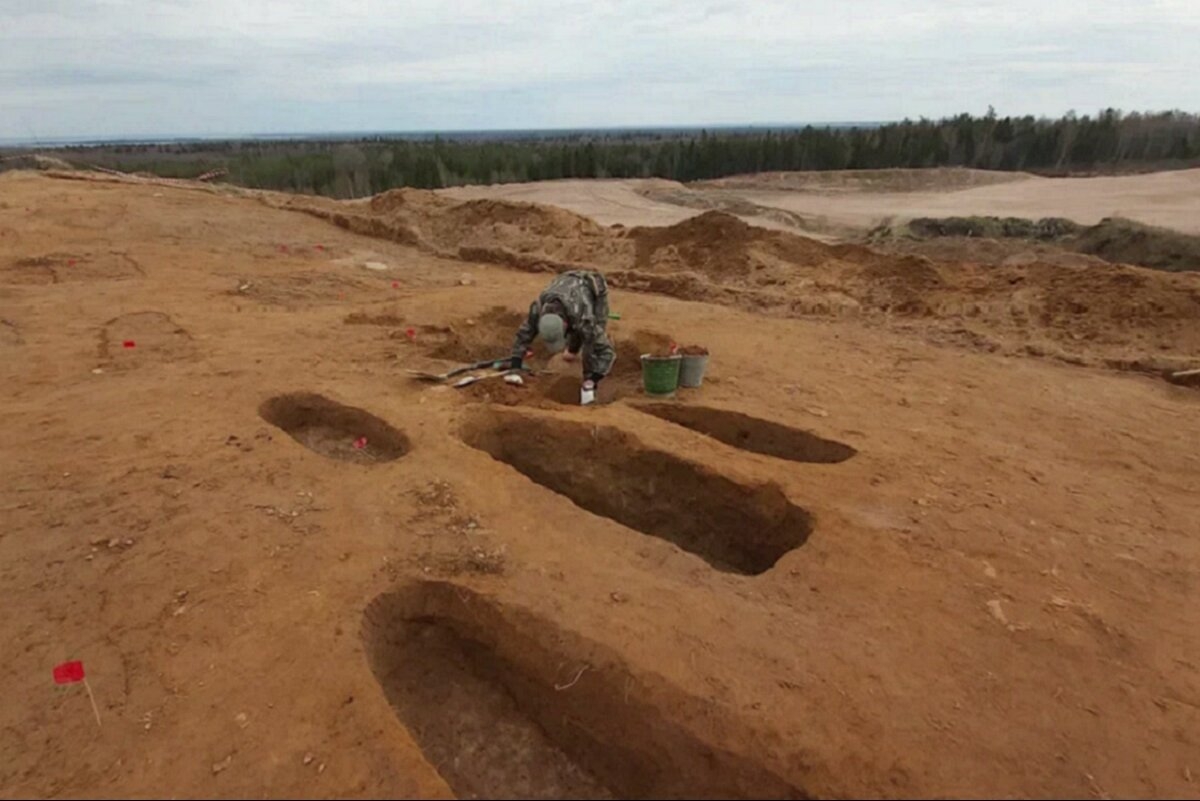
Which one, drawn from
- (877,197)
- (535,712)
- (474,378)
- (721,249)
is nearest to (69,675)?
(535,712)

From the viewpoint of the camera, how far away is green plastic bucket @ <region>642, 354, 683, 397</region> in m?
5.78

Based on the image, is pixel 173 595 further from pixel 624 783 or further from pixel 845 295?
pixel 845 295

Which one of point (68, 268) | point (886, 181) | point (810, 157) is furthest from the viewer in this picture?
point (810, 157)

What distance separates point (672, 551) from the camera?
3.93 meters

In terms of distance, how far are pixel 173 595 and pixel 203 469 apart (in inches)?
49.7

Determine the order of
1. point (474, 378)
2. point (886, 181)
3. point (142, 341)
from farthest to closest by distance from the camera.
A: point (886, 181) → point (142, 341) → point (474, 378)

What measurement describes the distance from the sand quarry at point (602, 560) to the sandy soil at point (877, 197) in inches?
420

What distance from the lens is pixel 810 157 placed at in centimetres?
3459

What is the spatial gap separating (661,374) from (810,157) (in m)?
32.7

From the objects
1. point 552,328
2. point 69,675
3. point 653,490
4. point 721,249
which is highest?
point 552,328

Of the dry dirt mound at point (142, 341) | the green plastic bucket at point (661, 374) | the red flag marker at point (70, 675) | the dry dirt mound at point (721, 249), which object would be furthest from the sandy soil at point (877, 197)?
the red flag marker at point (70, 675)

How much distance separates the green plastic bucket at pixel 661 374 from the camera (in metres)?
5.78

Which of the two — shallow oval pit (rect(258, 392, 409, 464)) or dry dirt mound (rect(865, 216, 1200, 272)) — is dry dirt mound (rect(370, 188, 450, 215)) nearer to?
dry dirt mound (rect(865, 216, 1200, 272))

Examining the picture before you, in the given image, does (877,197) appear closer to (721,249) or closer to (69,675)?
(721,249)
